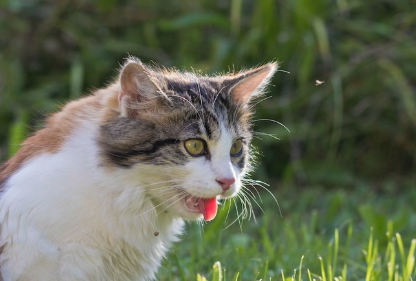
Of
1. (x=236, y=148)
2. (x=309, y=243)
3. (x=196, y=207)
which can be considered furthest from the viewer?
(x=309, y=243)

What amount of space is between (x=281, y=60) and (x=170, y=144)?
8.41 ft

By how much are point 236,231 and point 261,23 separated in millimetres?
1678

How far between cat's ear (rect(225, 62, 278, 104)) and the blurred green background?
1.91 metres

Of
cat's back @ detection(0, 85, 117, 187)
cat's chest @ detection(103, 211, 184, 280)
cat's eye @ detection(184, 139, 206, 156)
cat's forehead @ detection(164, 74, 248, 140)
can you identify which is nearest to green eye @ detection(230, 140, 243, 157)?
cat's forehead @ detection(164, 74, 248, 140)

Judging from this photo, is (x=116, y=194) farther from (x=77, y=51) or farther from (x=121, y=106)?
(x=77, y=51)

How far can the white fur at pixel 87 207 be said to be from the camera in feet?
7.37

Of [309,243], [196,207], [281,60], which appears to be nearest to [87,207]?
[196,207]

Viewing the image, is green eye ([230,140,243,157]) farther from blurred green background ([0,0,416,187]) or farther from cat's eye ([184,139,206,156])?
blurred green background ([0,0,416,187])

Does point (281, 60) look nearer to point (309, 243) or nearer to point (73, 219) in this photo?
point (309, 243)

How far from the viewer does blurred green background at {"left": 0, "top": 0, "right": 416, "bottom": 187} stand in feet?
15.5

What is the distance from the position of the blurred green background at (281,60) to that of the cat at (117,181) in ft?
7.35

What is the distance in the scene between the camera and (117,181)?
2.33 metres

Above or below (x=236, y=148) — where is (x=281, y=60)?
above

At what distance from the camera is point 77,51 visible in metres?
5.18
